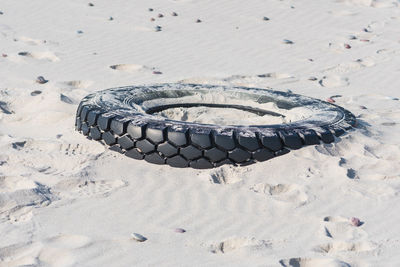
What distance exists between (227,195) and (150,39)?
4.18 metres

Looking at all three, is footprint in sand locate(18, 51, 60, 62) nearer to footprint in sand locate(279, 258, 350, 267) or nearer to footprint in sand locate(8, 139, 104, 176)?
footprint in sand locate(8, 139, 104, 176)

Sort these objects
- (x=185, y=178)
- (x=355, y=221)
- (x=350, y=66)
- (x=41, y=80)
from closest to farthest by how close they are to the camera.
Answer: (x=355, y=221) → (x=185, y=178) → (x=41, y=80) → (x=350, y=66)

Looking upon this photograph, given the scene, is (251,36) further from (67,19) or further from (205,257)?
(205,257)

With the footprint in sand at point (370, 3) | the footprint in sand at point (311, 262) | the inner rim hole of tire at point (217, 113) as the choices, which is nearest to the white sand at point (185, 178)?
the footprint in sand at point (311, 262)

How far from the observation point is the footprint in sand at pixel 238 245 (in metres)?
3.12

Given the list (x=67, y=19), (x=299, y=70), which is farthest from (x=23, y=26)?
(x=299, y=70)

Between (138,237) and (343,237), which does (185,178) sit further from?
(343,237)

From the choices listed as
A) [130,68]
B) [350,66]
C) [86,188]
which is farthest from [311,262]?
[350,66]

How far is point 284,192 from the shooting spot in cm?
379

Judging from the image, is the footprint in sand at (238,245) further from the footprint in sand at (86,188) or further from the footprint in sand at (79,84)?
the footprint in sand at (79,84)

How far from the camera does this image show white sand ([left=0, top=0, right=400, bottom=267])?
3.11 metres

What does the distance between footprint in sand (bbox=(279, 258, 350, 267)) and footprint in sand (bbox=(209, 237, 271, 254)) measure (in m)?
0.16

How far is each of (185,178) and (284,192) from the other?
1.77 ft

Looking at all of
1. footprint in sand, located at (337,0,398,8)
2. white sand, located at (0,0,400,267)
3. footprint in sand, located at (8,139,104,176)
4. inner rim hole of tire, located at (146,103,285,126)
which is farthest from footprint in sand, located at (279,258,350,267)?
footprint in sand, located at (337,0,398,8)
